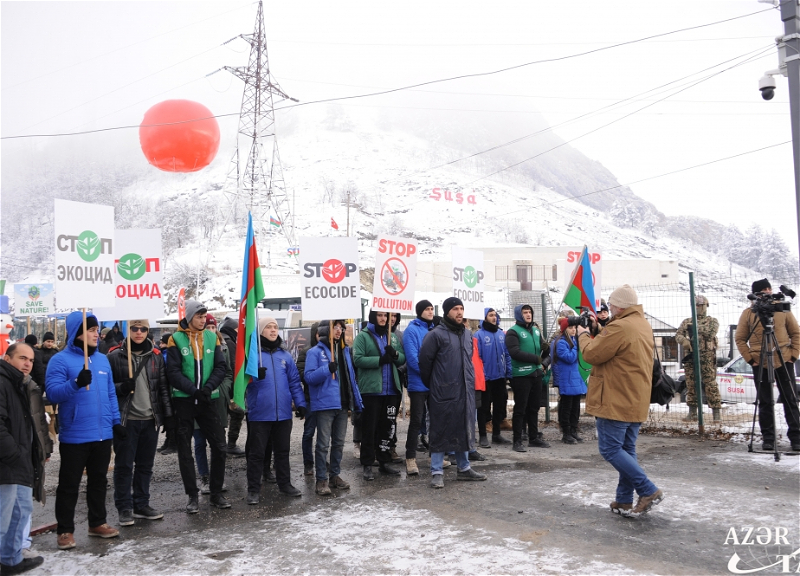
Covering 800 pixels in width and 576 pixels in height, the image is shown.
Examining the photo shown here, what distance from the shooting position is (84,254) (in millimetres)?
5984

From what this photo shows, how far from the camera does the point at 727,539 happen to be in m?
4.86

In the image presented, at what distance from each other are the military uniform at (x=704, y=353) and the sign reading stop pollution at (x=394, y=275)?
5596 mm

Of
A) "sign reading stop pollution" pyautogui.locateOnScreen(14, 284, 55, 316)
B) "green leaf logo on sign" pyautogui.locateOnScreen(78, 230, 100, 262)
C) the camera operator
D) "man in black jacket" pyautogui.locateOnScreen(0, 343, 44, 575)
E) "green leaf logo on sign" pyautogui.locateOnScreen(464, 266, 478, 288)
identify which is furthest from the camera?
"sign reading stop pollution" pyautogui.locateOnScreen(14, 284, 55, 316)

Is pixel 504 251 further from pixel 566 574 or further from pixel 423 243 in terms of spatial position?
pixel 566 574

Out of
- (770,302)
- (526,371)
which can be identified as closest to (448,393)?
(526,371)

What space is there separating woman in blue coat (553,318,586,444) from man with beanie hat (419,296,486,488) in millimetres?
3110

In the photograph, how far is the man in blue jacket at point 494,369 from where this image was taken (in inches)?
389

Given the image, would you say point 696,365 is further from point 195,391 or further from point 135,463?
point 135,463

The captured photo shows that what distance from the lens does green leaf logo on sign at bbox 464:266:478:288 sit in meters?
9.34

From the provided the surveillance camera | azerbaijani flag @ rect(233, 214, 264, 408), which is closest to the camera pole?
the surveillance camera

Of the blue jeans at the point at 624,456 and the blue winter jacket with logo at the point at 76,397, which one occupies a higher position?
the blue winter jacket with logo at the point at 76,397

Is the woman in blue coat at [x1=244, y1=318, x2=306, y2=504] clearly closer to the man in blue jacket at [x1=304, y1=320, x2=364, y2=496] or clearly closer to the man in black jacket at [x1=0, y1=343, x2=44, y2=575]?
the man in blue jacket at [x1=304, y1=320, x2=364, y2=496]

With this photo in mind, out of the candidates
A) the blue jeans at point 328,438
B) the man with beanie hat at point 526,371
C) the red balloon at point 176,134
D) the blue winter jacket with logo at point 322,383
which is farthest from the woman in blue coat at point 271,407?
the red balloon at point 176,134

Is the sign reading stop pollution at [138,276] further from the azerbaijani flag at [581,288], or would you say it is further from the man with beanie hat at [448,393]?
the azerbaijani flag at [581,288]
